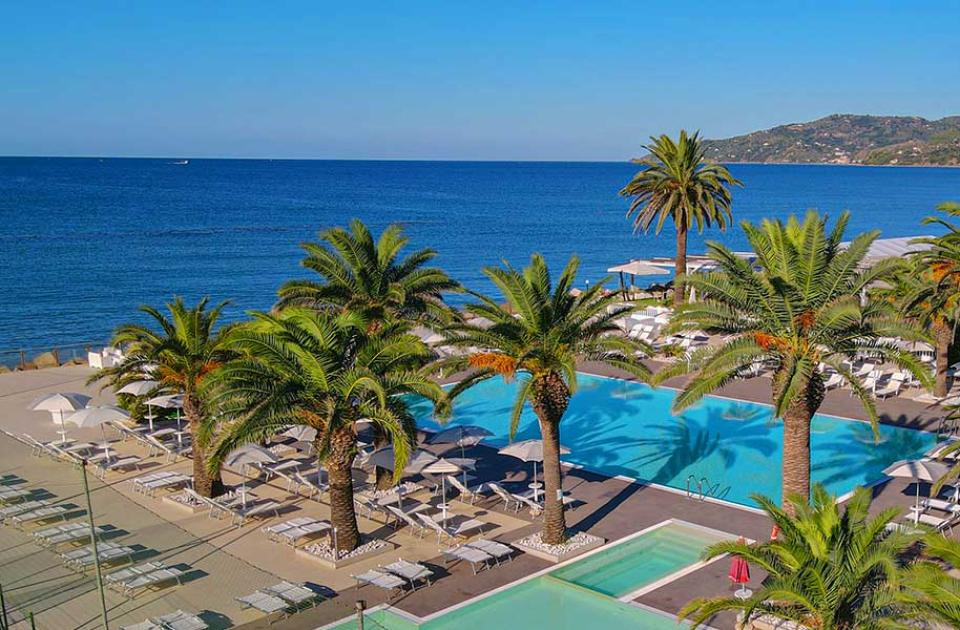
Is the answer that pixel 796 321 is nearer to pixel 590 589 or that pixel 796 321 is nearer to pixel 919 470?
pixel 919 470

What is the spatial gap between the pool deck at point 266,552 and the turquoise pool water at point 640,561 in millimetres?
462

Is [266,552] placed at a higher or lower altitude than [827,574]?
lower

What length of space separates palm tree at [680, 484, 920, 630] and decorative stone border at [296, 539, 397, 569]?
712cm

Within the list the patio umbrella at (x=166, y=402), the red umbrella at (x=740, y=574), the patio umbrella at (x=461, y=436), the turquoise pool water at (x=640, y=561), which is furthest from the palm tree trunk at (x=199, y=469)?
the red umbrella at (x=740, y=574)

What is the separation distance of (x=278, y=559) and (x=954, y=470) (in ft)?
35.8

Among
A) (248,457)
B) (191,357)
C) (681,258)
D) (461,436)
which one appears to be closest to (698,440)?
(461,436)

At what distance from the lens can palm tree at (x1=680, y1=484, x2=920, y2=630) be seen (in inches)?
367

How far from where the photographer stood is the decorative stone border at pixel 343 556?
15195 mm

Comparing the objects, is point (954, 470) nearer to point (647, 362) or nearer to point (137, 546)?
point (137, 546)

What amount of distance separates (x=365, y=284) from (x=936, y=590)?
12.7m

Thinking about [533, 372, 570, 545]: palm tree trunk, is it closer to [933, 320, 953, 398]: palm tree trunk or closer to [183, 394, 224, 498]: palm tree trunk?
[183, 394, 224, 498]: palm tree trunk

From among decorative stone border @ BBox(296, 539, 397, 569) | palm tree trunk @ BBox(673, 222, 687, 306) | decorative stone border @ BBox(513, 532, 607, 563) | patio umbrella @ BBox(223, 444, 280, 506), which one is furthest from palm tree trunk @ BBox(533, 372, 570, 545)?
palm tree trunk @ BBox(673, 222, 687, 306)

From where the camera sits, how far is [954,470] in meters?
13.3

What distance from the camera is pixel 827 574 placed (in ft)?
31.5
